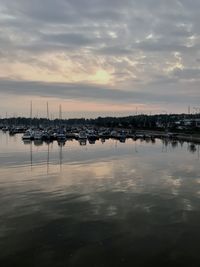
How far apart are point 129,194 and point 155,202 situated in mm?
3331

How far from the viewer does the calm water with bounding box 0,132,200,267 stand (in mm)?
17328

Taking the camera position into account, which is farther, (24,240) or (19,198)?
(19,198)

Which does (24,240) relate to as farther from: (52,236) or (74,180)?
(74,180)

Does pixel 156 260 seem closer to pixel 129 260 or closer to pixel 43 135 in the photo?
pixel 129 260

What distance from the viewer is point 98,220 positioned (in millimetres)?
22953

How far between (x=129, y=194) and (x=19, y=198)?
27.7ft

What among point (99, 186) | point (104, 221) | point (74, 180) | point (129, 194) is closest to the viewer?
point (104, 221)

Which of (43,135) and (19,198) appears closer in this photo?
(19,198)

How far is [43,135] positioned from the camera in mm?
120125

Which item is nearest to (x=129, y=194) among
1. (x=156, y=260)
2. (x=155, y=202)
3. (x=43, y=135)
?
(x=155, y=202)

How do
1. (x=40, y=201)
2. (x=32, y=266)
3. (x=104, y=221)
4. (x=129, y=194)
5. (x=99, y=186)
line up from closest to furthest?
(x=32, y=266) → (x=104, y=221) → (x=40, y=201) → (x=129, y=194) → (x=99, y=186)

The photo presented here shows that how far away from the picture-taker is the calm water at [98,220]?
1733 cm

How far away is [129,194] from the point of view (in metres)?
30.9

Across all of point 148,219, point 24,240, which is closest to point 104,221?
point 148,219
